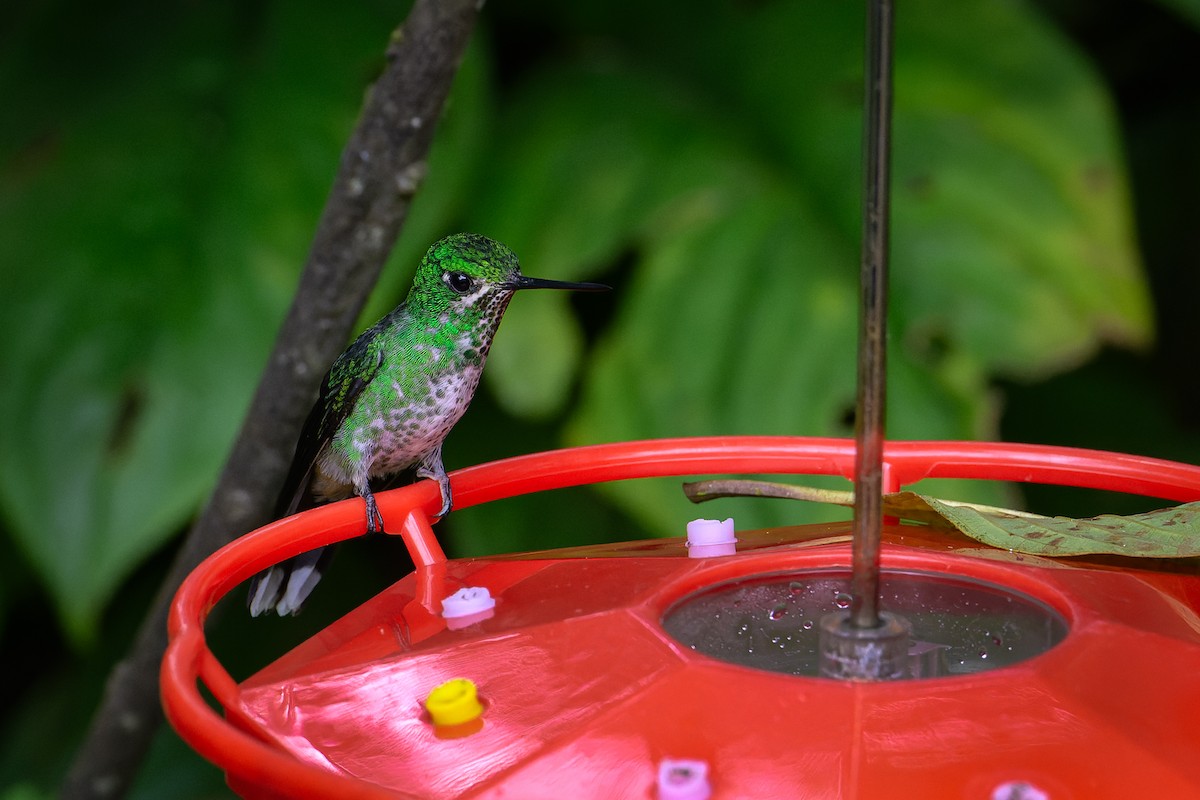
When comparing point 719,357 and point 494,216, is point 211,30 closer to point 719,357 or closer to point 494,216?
point 494,216

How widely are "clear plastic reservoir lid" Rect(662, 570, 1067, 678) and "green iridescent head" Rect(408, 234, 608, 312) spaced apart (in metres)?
0.52

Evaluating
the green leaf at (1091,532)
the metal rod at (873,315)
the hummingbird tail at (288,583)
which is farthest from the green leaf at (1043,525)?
A: the hummingbird tail at (288,583)

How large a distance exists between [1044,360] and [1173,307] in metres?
1.57

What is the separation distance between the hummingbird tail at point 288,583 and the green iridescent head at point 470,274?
392 millimetres

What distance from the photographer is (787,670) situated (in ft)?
2.67

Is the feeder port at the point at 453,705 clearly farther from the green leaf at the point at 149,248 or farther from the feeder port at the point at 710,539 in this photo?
the green leaf at the point at 149,248

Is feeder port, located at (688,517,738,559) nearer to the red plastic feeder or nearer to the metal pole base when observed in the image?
the red plastic feeder

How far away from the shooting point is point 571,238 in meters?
2.20

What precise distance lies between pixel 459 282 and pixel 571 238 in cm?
85

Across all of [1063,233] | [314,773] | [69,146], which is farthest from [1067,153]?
[314,773]

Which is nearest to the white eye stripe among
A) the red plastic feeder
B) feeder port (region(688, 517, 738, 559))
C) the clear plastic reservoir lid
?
the red plastic feeder

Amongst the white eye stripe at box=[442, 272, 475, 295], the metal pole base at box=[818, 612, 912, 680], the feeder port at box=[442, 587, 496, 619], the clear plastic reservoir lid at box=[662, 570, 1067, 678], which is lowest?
the clear plastic reservoir lid at box=[662, 570, 1067, 678]

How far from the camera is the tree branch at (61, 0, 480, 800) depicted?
138 cm

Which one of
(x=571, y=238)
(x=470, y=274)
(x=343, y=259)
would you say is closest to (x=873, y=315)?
(x=470, y=274)
